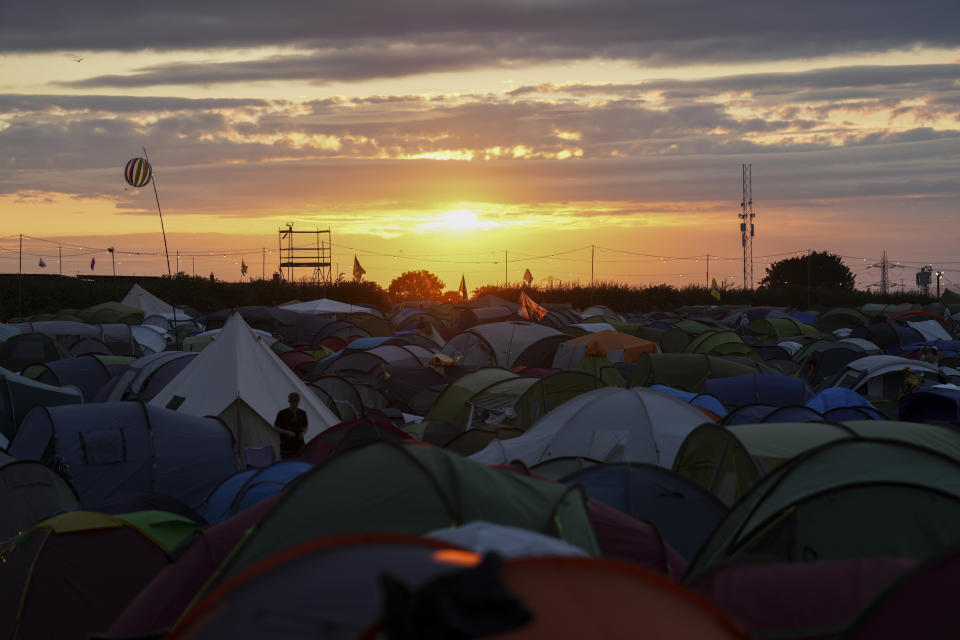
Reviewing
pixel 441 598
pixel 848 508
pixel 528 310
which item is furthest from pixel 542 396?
pixel 528 310

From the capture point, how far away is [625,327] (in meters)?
37.7

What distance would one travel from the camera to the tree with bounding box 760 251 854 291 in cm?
9406

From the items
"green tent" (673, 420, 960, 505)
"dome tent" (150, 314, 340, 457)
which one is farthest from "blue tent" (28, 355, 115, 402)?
"green tent" (673, 420, 960, 505)

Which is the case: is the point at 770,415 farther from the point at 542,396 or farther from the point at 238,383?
the point at 238,383

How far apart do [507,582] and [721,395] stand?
16.1 m

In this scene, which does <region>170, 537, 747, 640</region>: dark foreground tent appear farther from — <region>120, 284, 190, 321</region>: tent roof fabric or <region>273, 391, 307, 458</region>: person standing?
<region>120, 284, 190, 321</region>: tent roof fabric

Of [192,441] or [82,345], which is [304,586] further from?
[82,345]

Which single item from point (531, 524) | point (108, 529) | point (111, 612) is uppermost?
point (531, 524)

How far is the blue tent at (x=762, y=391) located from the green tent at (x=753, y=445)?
26.1 ft

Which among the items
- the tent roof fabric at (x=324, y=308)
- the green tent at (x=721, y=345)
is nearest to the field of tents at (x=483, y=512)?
the green tent at (x=721, y=345)

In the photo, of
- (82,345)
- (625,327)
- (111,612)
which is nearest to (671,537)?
(111,612)

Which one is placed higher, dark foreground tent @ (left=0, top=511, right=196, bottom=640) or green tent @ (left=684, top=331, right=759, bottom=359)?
green tent @ (left=684, top=331, right=759, bottom=359)

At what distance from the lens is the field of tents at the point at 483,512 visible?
11.5ft

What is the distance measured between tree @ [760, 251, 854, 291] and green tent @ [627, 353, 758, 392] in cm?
7552
